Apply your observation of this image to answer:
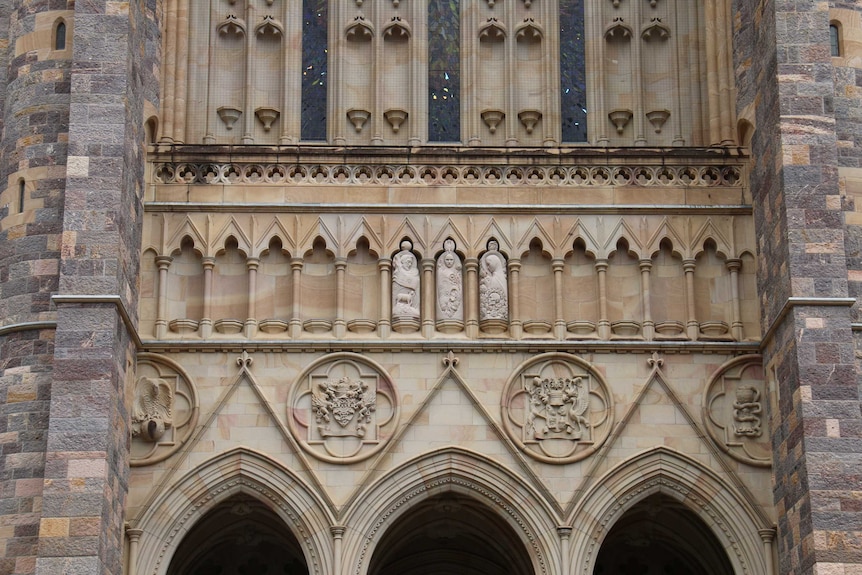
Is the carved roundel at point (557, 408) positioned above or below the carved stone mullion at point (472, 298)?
below

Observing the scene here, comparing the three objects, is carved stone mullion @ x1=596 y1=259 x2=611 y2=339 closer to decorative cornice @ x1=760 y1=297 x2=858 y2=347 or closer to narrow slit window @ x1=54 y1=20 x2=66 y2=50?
decorative cornice @ x1=760 y1=297 x2=858 y2=347

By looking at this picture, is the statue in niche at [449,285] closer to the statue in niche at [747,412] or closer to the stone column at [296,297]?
the stone column at [296,297]

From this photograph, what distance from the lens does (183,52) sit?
23219 mm

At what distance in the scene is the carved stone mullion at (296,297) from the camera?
21438mm

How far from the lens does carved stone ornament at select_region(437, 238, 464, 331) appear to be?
2156 cm

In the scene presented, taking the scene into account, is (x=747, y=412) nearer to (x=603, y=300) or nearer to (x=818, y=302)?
(x=818, y=302)

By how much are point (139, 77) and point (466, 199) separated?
421cm

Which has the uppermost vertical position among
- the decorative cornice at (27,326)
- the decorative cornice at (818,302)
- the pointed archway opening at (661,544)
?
the decorative cornice at (818,302)

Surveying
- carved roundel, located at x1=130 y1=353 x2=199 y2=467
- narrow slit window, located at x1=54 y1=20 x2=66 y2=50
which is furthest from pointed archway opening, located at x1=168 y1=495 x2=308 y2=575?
narrow slit window, located at x1=54 y1=20 x2=66 y2=50

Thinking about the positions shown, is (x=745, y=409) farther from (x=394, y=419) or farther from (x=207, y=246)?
(x=207, y=246)

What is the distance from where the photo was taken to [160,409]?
2114 cm

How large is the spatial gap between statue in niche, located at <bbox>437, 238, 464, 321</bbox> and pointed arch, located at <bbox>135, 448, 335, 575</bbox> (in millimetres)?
2690

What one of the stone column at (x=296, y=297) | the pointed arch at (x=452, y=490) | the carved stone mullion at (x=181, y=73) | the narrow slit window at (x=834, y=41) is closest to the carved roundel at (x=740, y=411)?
the pointed arch at (x=452, y=490)

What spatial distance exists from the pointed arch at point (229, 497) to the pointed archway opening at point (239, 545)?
458 millimetres
